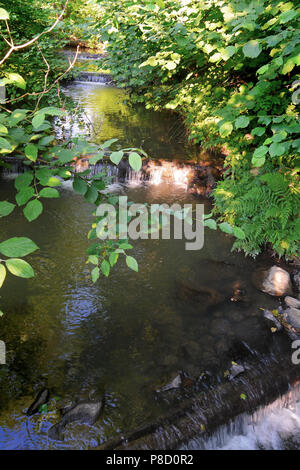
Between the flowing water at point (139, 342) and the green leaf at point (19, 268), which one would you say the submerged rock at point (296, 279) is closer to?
the flowing water at point (139, 342)

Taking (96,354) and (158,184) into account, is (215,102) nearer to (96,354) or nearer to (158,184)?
(158,184)

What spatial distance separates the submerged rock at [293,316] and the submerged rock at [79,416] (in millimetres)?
2926

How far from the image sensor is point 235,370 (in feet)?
13.1

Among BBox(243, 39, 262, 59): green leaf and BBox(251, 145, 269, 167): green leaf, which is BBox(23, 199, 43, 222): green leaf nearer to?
BBox(251, 145, 269, 167): green leaf

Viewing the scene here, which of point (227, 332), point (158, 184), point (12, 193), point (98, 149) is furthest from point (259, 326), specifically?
point (12, 193)

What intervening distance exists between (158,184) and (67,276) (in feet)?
15.1

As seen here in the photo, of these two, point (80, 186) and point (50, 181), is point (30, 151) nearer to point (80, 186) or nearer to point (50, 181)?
point (50, 181)

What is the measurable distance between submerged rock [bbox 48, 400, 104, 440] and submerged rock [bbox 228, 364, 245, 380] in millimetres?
1565

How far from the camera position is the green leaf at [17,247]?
121 cm

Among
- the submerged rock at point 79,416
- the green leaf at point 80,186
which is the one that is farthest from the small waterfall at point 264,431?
Result: the green leaf at point 80,186

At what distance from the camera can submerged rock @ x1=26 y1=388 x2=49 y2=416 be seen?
11.1 feet

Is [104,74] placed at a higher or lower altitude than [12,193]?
higher

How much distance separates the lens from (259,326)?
4.73m

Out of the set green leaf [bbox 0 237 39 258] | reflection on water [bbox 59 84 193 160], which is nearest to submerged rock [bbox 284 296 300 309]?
green leaf [bbox 0 237 39 258]
